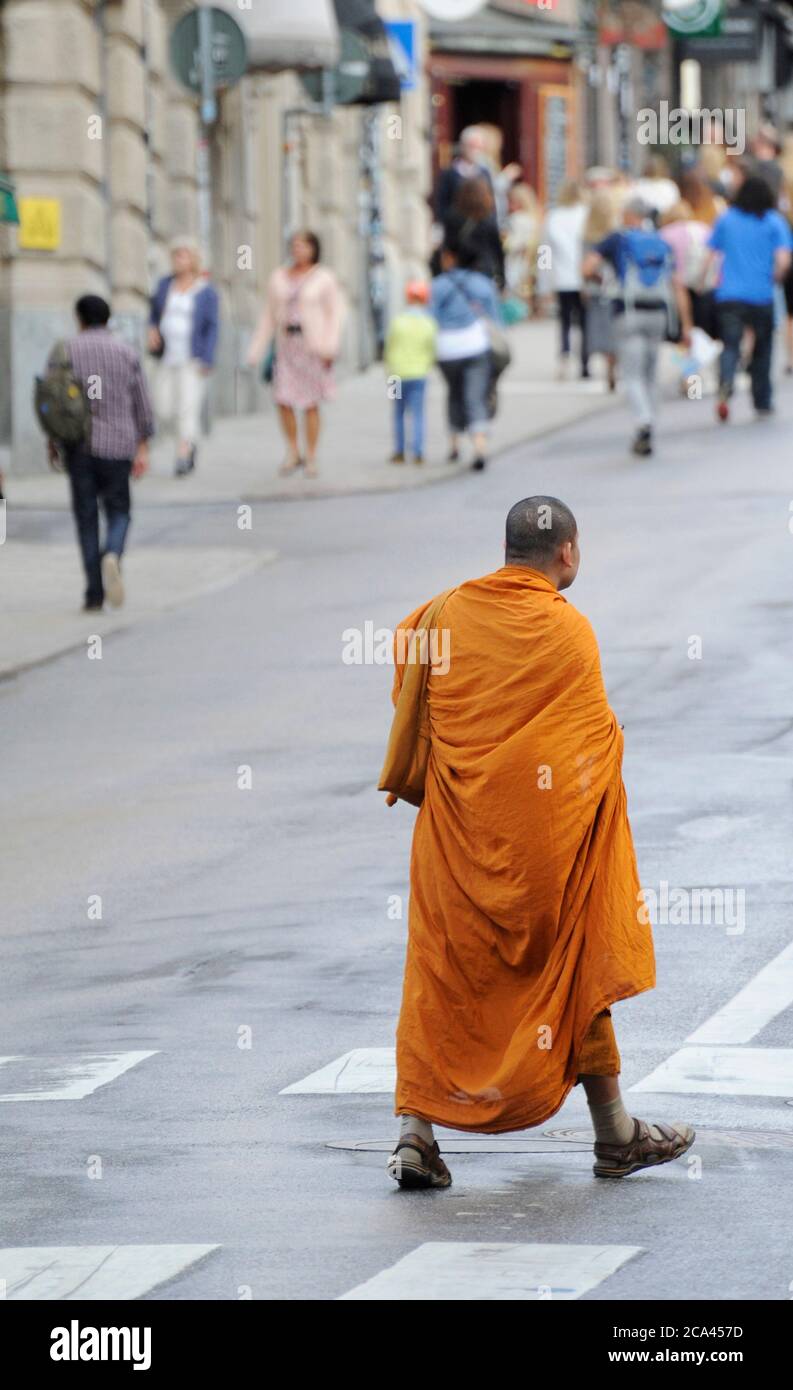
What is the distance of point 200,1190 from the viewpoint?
708 centimetres

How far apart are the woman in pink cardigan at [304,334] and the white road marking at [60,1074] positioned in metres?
14.7

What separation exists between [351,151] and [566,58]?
1305cm

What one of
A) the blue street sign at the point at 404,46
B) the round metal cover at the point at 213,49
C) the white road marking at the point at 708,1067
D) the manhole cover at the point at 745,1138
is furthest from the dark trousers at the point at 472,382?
the manhole cover at the point at 745,1138

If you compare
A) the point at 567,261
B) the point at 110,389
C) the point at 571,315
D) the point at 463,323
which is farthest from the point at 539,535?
the point at 571,315

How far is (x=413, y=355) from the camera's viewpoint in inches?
915

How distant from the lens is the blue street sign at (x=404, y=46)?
109 ft

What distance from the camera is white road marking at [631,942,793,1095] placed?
7.97m

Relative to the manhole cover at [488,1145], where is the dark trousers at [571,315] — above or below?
above

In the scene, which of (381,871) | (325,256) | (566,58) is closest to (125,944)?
(381,871)

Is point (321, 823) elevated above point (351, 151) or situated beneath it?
situated beneath

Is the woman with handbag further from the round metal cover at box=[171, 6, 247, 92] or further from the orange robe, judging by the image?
the orange robe

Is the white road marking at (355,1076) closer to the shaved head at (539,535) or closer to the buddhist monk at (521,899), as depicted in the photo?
the buddhist monk at (521,899)

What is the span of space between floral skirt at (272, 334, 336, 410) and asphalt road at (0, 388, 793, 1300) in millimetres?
3240
